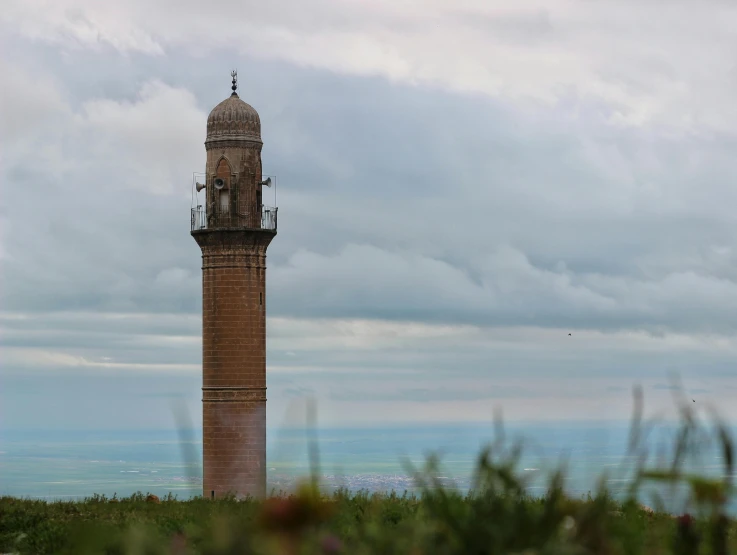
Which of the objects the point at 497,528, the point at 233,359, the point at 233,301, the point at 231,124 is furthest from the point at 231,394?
the point at 497,528

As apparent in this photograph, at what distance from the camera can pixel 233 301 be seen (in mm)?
41375

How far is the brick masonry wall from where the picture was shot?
41062 mm

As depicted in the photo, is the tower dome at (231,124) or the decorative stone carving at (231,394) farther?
the tower dome at (231,124)

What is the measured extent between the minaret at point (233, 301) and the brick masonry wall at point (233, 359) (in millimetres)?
34

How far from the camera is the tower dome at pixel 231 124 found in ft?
137

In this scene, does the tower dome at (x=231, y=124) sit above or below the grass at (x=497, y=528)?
above

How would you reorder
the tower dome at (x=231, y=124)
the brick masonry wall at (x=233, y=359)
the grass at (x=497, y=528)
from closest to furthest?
1. the grass at (x=497, y=528)
2. the brick masonry wall at (x=233, y=359)
3. the tower dome at (x=231, y=124)

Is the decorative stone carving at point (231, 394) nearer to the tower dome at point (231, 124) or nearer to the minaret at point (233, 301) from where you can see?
the minaret at point (233, 301)

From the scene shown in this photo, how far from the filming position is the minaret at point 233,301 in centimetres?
4109

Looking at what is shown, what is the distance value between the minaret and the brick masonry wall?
0.03 m

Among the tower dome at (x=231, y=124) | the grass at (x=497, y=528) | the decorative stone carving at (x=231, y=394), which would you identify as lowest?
the grass at (x=497, y=528)

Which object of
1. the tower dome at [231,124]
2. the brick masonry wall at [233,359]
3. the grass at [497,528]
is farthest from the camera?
the tower dome at [231,124]

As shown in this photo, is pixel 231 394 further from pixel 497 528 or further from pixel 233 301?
pixel 497 528

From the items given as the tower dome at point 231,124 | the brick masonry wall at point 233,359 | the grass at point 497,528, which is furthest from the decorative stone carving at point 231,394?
the grass at point 497,528
